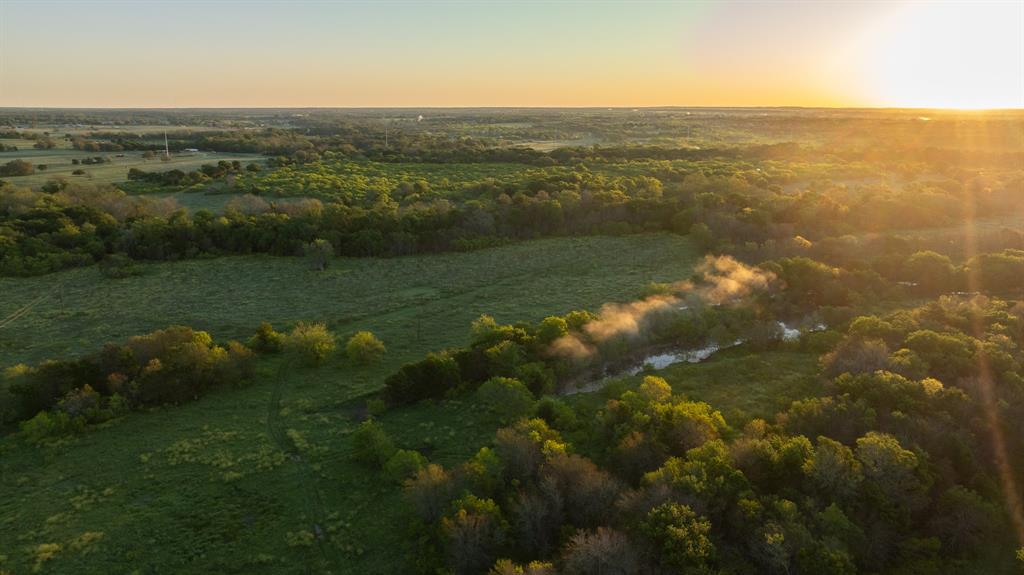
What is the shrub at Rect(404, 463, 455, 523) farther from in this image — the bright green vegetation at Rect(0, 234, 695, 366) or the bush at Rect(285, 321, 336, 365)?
the bright green vegetation at Rect(0, 234, 695, 366)

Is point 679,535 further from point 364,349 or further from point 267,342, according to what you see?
point 267,342

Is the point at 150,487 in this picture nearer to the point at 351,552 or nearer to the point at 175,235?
the point at 351,552

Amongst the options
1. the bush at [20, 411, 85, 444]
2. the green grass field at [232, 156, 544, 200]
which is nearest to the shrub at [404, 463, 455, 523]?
the bush at [20, 411, 85, 444]

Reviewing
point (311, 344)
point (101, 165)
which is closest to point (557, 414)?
point (311, 344)

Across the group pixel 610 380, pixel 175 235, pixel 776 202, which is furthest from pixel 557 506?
pixel 776 202

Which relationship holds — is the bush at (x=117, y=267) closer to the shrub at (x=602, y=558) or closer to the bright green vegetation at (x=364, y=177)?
the bright green vegetation at (x=364, y=177)

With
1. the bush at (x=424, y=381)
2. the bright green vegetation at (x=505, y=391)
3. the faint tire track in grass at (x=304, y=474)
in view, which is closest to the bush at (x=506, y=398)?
the bright green vegetation at (x=505, y=391)
